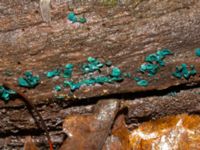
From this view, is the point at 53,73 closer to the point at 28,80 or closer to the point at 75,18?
the point at 28,80

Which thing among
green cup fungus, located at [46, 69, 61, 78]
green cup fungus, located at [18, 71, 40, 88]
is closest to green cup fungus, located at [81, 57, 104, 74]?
green cup fungus, located at [46, 69, 61, 78]

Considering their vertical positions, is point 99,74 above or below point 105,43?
below

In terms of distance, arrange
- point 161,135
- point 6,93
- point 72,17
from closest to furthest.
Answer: point 72,17 → point 6,93 → point 161,135

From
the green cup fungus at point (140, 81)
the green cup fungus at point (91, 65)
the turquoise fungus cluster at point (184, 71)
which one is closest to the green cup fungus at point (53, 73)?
the green cup fungus at point (91, 65)

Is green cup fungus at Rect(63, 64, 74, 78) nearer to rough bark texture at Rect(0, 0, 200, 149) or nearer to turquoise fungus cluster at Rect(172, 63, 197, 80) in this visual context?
rough bark texture at Rect(0, 0, 200, 149)

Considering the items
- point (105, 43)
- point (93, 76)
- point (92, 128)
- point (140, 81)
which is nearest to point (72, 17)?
point (105, 43)

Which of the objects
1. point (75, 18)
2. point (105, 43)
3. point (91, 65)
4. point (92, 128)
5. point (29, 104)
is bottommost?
point (92, 128)

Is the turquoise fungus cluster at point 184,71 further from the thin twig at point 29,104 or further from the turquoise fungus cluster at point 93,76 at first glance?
the thin twig at point 29,104
